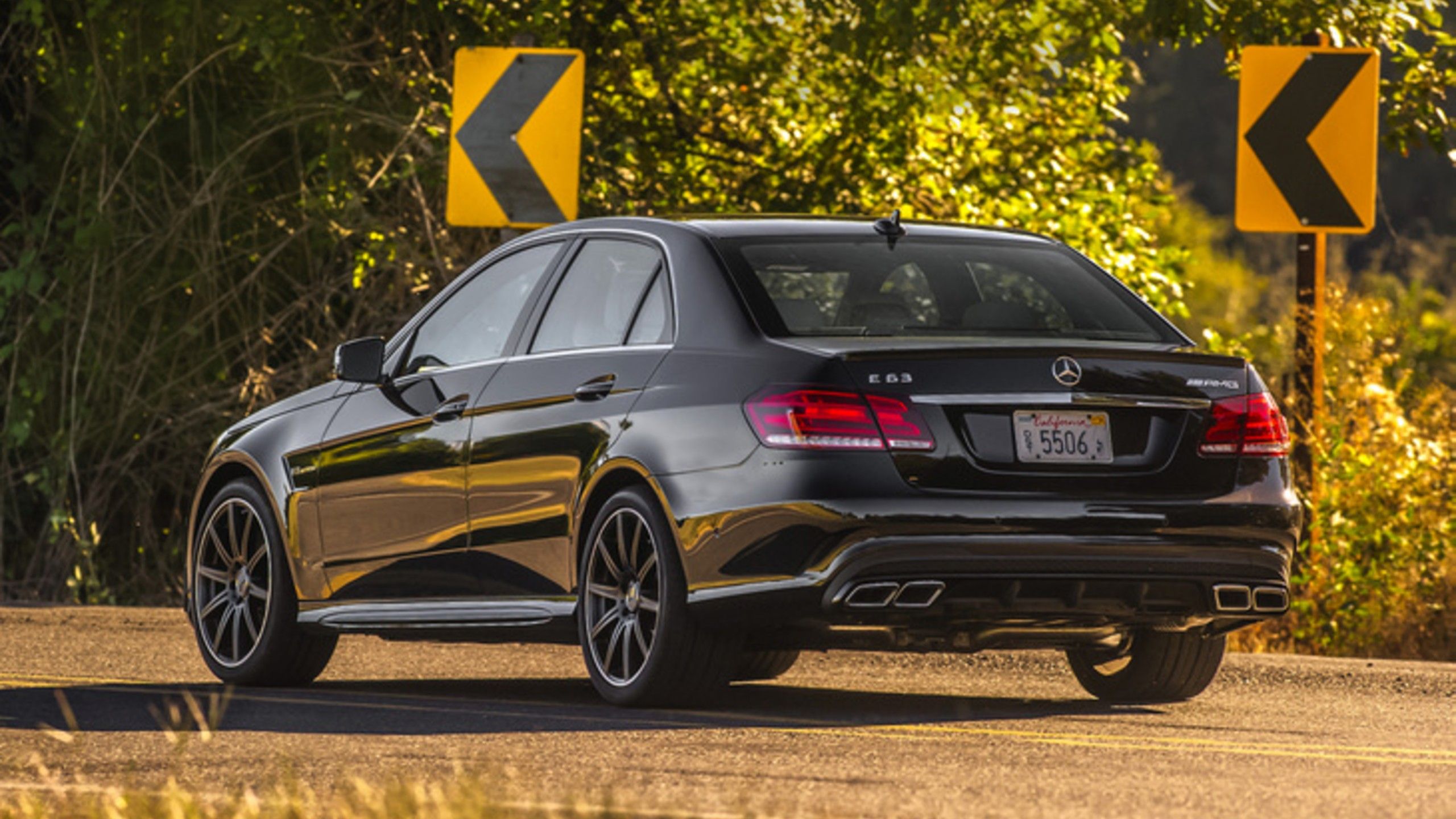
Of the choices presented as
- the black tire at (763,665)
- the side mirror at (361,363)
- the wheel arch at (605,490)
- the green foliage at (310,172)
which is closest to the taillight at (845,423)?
the wheel arch at (605,490)

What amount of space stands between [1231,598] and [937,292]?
4.46 ft

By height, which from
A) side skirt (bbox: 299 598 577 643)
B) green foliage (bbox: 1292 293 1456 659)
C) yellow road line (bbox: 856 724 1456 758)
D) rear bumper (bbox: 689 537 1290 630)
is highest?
rear bumper (bbox: 689 537 1290 630)

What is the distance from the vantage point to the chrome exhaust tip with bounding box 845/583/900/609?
25.3 feet

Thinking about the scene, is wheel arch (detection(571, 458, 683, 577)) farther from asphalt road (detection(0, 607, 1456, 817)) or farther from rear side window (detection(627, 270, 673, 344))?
asphalt road (detection(0, 607, 1456, 817))

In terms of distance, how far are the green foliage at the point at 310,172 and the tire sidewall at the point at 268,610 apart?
15.8 feet

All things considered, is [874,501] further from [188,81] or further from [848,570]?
[188,81]

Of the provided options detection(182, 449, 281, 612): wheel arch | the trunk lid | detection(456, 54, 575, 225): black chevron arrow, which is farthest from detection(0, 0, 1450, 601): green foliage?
the trunk lid

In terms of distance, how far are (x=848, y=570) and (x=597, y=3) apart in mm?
8504

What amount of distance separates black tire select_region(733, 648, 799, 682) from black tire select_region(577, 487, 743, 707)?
152 cm

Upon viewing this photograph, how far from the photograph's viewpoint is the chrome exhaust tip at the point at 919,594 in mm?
7762

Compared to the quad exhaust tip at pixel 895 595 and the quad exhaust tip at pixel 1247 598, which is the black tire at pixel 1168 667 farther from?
the quad exhaust tip at pixel 895 595

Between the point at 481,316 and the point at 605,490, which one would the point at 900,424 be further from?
the point at 481,316

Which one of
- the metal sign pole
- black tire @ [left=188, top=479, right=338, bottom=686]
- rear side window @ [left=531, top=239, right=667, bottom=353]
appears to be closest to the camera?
rear side window @ [left=531, top=239, right=667, bottom=353]

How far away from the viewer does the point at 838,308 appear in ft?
28.1
